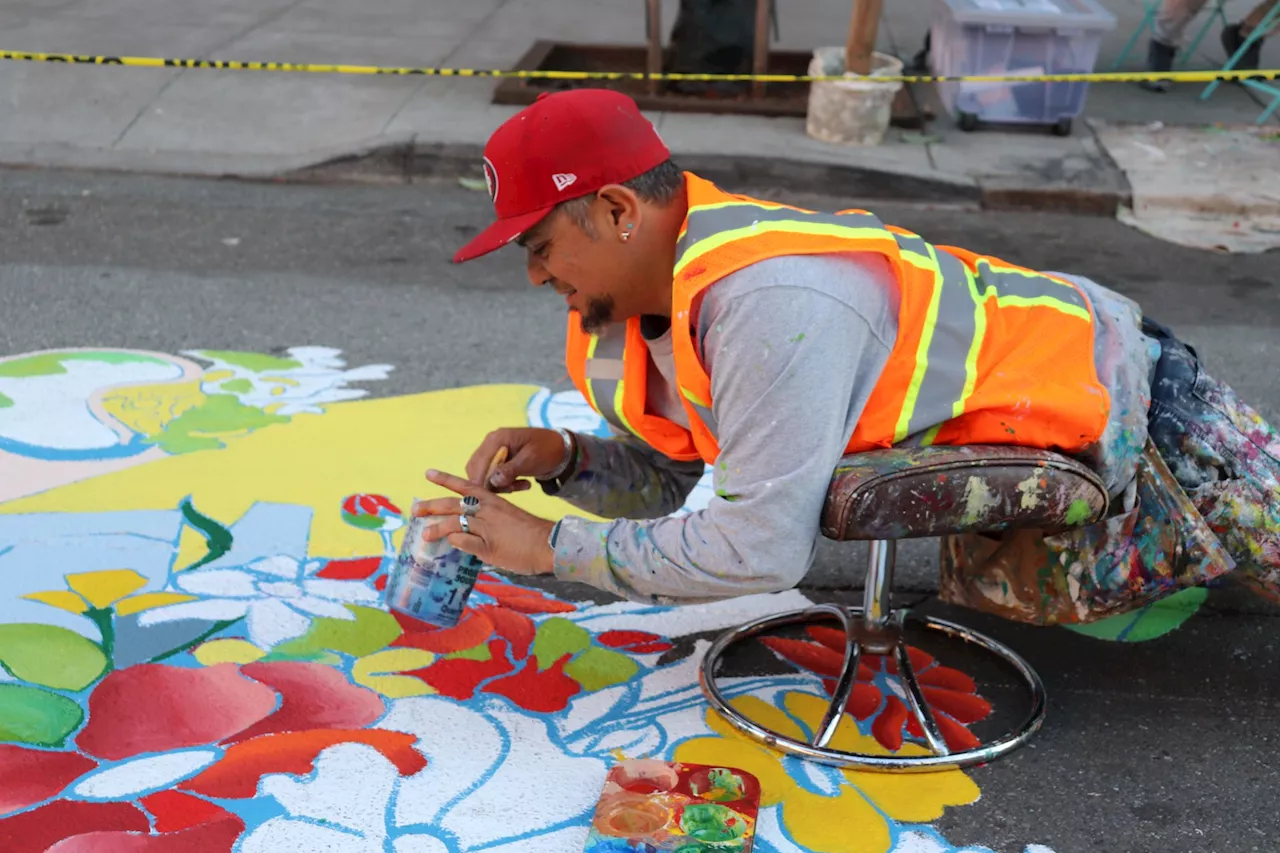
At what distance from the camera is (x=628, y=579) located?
2449 millimetres

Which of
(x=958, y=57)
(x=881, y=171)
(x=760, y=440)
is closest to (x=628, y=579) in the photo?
(x=760, y=440)

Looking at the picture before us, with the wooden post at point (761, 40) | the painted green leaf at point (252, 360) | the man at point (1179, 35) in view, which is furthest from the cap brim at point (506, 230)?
the man at point (1179, 35)

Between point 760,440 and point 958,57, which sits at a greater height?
point 760,440

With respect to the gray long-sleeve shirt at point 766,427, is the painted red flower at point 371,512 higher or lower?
lower

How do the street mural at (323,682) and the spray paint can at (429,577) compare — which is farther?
the spray paint can at (429,577)

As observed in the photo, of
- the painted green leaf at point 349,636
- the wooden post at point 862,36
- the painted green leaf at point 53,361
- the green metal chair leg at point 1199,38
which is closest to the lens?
the painted green leaf at point 349,636

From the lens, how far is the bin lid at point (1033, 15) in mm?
7137

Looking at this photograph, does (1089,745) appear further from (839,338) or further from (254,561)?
(254,561)

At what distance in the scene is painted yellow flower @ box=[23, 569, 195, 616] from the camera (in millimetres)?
3150

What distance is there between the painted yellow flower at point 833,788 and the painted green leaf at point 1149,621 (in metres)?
0.70

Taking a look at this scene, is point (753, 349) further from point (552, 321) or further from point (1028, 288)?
point (552, 321)

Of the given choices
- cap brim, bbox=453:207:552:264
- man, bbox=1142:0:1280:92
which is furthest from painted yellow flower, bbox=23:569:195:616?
man, bbox=1142:0:1280:92

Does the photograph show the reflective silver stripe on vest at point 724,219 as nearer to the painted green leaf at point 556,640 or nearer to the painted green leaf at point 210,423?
the painted green leaf at point 556,640

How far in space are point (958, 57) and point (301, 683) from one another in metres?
5.74
